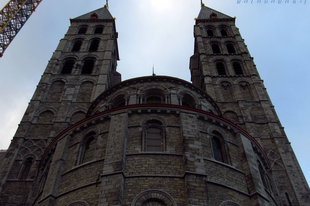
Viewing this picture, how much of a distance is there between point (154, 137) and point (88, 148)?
3430 mm

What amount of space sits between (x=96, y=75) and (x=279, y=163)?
A: 18.8 m

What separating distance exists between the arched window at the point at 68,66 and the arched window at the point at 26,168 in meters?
12.5

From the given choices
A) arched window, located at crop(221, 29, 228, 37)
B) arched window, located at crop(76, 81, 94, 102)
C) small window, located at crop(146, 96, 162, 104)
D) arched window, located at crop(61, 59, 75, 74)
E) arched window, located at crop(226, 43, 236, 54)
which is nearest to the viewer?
small window, located at crop(146, 96, 162, 104)

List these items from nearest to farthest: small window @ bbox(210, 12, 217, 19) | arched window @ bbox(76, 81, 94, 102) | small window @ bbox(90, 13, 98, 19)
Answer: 1. arched window @ bbox(76, 81, 94, 102)
2. small window @ bbox(90, 13, 98, 19)
3. small window @ bbox(210, 12, 217, 19)

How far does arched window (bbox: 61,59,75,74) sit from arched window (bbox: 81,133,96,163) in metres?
17.7

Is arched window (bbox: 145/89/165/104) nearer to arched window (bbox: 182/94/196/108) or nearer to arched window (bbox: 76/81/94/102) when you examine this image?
arched window (bbox: 182/94/196/108)

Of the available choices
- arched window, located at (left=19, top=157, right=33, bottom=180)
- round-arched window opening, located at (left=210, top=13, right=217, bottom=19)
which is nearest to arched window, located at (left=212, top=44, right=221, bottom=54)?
round-arched window opening, located at (left=210, top=13, right=217, bottom=19)

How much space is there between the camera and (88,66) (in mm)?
32594

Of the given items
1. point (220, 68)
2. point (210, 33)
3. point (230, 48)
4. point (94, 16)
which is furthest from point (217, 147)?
point (94, 16)

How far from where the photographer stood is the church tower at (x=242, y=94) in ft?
68.5

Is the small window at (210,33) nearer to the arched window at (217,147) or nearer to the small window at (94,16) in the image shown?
the small window at (94,16)

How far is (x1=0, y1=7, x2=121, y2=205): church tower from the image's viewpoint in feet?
66.9

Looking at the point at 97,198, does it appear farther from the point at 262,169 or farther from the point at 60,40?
the point at 60,40

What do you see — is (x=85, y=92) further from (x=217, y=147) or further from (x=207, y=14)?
(x=207, y=14)
